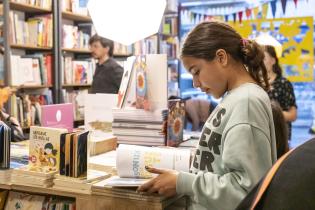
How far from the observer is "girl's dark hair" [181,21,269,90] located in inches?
46.4

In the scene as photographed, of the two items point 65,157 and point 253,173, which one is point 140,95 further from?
point 253,173

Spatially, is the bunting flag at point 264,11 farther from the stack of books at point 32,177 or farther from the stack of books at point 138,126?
the stack of books at point 32,177

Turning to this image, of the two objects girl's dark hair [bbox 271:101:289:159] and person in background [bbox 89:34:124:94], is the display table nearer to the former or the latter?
girl's dark hair [bbox 271:101:289:159]

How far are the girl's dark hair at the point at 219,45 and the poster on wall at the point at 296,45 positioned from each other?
4.47 metres

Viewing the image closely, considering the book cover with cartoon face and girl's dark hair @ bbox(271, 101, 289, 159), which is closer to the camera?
the book cover with cartoon face

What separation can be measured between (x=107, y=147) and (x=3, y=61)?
6.58 feet

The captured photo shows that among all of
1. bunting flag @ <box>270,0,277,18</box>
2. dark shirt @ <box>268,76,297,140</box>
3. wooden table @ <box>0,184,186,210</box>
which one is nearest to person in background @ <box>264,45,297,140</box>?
dark shirt @ <box>268,76,297,140</box>

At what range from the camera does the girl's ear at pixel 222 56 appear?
3.86 feet

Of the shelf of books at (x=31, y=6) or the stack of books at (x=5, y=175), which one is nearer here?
the stack of books at (x=5, y=175)

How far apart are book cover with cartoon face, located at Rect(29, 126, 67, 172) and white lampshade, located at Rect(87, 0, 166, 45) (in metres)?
0.90

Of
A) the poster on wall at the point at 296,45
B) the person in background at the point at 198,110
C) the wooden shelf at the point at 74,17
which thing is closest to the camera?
the wooden shelf at the point at 74,17

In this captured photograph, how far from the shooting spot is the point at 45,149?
4.90 ft

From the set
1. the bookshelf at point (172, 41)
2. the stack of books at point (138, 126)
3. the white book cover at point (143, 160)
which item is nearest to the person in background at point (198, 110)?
the bookshelf at point (172, 41)

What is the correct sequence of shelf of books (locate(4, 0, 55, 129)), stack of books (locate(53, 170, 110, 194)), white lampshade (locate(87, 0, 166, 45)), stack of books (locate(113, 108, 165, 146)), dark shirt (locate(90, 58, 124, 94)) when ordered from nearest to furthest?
stack of books (locate(53, 170, 110, 194)) → stack of books (locate(113, 108, 165, 146)) → white lampshade (locate(87, 0, 166, 45)) → dark shirt (locate(90, 58, 124, 94)) → shelf of books (locate(4, 0, 55, 129))
